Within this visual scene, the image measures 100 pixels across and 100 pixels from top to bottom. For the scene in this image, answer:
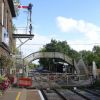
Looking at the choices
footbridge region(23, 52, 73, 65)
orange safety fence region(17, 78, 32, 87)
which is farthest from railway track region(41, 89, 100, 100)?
footbridge region(23, 52, 73, 65)

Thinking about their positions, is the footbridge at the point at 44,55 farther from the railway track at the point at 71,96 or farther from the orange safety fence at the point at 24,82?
the railway track at the point at 71,96

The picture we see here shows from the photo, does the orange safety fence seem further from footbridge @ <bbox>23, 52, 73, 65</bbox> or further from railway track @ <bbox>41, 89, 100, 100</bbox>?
footbridge @ <bbox>23, 52, 73, 65</bbox>

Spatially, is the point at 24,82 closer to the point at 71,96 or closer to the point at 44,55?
the point at 71,96

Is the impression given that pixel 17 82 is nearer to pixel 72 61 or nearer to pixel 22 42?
pixel 22 42

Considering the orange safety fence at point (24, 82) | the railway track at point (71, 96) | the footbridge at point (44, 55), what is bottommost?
the railway track at point (71, 96)

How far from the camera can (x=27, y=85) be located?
39094mm

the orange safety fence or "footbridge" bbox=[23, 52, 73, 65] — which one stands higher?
"footbridge" bbox=[23, 52, 73, 65]

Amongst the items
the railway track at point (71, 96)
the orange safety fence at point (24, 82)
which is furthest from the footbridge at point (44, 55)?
the railway track at point (71, 96)

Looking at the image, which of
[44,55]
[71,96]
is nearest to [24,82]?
[71,96]

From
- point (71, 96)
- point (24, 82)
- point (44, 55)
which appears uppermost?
point (44, 55)

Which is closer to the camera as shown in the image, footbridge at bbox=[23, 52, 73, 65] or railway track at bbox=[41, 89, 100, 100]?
railway track at bbox=[41, 89, 100, 100]

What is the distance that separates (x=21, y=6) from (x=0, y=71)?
2316 cm

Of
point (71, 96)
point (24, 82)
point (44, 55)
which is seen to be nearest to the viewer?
point (71, 96)

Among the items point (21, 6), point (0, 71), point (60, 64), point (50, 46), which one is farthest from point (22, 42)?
point (50, 46)
